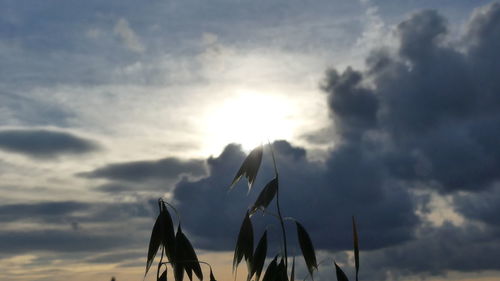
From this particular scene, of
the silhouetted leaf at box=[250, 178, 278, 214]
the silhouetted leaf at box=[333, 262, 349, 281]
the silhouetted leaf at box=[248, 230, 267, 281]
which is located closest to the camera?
the silhouetted leaf at box=[250, 178, 278, 214]

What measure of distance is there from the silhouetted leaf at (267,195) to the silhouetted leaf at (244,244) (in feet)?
1.96

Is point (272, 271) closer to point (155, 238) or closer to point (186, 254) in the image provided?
point (186, 254)

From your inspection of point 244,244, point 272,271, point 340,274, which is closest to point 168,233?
point 244,244

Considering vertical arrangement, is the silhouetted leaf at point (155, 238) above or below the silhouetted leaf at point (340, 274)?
above

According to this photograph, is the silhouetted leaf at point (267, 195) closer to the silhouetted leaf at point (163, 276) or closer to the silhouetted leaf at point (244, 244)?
the silhouetted leaf at point (244, 244)

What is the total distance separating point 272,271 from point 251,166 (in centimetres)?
116

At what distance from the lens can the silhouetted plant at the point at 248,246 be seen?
6.80 metres

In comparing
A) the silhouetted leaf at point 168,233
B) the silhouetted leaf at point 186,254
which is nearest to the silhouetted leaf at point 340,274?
the silhouetted leaf at point 186,254

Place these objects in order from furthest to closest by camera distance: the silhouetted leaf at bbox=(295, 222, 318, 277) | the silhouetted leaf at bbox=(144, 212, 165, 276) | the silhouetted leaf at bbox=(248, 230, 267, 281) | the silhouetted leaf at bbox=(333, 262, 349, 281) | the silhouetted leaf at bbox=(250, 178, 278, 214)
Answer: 1. the silhouetted leaf at bbox=(144, 212, 165, 276)
2. the silhouetted leaf at bbox=(248, 230, 267, 281)
3. the silhouetted leaf at bbox=(333, 262, 349, 281)
4. the silhouetted leaf at bbox=(295, 222, 318, 277)
5. the silhouetted leaf at bbox=(250, 178, 278, 214)

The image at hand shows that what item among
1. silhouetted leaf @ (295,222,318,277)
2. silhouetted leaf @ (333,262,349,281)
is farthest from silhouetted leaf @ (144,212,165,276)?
silhouetted leaf @ (333,262,349,281)

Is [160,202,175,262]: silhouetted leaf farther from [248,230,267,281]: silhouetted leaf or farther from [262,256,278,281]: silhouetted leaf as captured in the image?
[262,256,278,281]: silhouetted leaf

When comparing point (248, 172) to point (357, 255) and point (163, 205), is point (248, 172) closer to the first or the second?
point (163, 205)

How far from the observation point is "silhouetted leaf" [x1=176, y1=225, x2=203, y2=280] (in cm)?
762

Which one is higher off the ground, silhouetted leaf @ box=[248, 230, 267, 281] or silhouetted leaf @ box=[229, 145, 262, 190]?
silhouetted leaf @ box=[229, 145, 262, 190]
